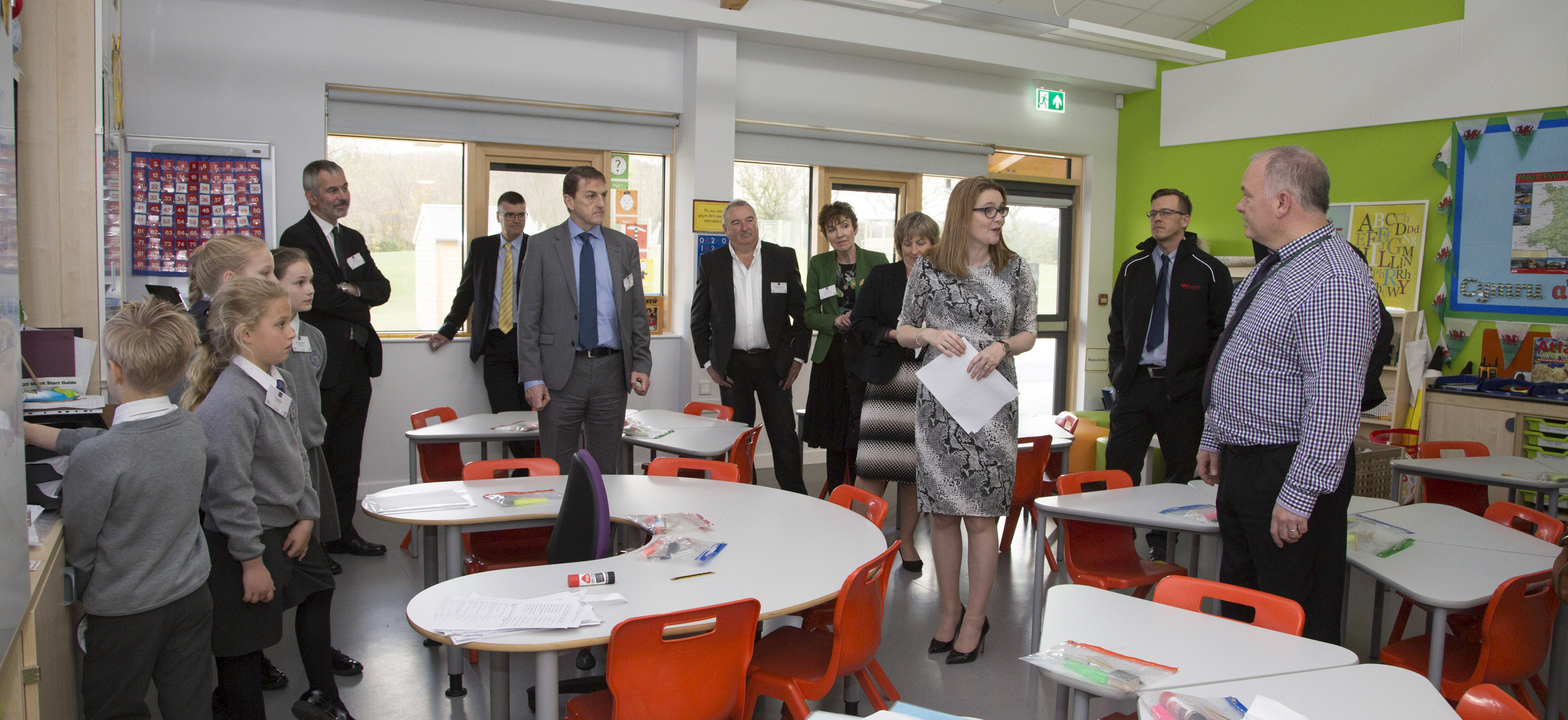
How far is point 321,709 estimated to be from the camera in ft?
8.73

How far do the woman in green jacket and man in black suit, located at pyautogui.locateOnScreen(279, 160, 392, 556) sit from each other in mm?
2232

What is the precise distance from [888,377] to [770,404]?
1440 millimetres

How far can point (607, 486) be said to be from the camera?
10.2 feet

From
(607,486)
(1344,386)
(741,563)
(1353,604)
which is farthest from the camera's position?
(1353,604)

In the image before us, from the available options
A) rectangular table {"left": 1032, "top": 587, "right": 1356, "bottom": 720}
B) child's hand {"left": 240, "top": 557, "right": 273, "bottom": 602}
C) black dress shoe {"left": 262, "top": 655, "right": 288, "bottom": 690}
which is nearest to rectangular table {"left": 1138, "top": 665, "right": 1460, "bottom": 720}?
rectangular table {"left": 1032, "top": 587, "right": 1356, "bottom": 720}

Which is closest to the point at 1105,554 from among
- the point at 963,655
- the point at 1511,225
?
the point at 963,655

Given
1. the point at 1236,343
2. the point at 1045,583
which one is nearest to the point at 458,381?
the point at 1045,583

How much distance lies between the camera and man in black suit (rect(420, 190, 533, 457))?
538cm

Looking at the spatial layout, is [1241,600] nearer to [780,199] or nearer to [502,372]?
[502,372]

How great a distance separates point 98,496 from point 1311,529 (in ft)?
9.24

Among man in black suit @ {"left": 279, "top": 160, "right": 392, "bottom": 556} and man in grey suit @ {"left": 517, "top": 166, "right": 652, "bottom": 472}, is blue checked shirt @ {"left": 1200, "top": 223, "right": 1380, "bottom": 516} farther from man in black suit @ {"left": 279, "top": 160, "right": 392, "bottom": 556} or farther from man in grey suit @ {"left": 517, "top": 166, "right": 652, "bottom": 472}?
man in black suit @ {"left": 279, "top": 160, "right": 392, "bottom": 556}

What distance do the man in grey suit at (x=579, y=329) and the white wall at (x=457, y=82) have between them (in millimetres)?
2290

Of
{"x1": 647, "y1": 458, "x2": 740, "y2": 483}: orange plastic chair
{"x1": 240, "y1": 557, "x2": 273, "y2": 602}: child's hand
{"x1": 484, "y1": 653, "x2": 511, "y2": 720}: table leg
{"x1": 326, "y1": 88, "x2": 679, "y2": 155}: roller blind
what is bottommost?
{"x1": 484, "y1": 653, "x2": 511, "y2": 720}: table leg

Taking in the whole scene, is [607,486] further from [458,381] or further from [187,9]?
[187,9]
